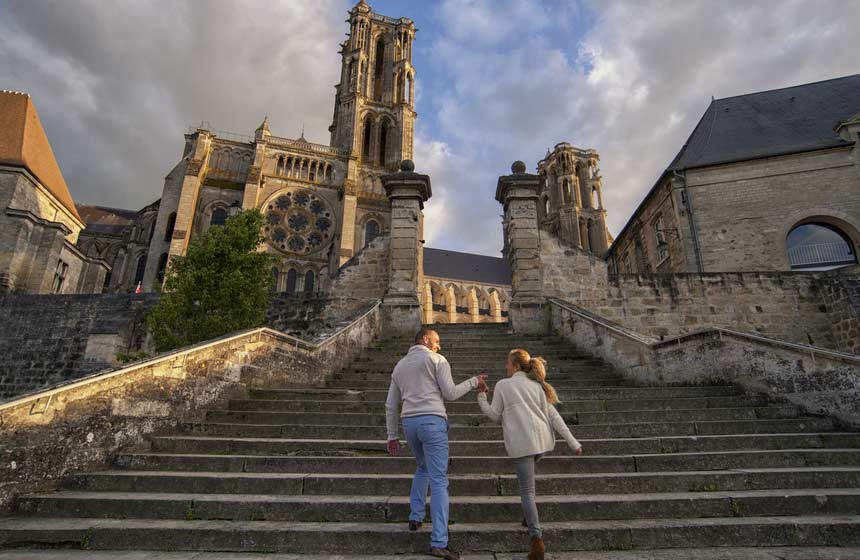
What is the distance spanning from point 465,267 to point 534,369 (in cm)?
4780

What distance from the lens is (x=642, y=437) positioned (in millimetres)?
4168

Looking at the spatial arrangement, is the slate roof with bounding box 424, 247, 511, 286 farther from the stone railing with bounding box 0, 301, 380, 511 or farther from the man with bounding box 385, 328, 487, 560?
the man with bounding box 385, 328, 487, 560

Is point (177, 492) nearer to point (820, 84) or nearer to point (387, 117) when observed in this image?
point (820, 84)

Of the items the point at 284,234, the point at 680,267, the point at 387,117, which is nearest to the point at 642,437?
the point at 680,267

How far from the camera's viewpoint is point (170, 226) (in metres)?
30.4

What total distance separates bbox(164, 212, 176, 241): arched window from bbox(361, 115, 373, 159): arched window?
53.2 feet

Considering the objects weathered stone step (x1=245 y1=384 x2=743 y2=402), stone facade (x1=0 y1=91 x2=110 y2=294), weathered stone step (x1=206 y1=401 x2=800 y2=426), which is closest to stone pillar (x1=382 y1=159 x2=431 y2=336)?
weathered stone step (x1=245 y1=384 x2=743 y2=402)

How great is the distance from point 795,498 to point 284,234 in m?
31.9

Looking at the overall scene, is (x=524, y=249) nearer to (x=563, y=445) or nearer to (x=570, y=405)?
(x=570, y=405)

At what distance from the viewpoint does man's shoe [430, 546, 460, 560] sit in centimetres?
247

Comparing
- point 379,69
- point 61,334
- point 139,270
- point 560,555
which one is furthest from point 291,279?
point 560,555

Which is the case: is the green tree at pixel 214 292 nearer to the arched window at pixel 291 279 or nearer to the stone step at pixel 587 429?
the stone step at pixel 587 429

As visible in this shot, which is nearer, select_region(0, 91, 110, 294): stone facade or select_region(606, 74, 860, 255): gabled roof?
select_region(606, 74, 860, 255): gabled roof

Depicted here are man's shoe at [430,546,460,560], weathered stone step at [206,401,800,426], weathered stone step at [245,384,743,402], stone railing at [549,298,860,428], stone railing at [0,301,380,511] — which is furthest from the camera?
weathered stone step at [245,384,743,402]
